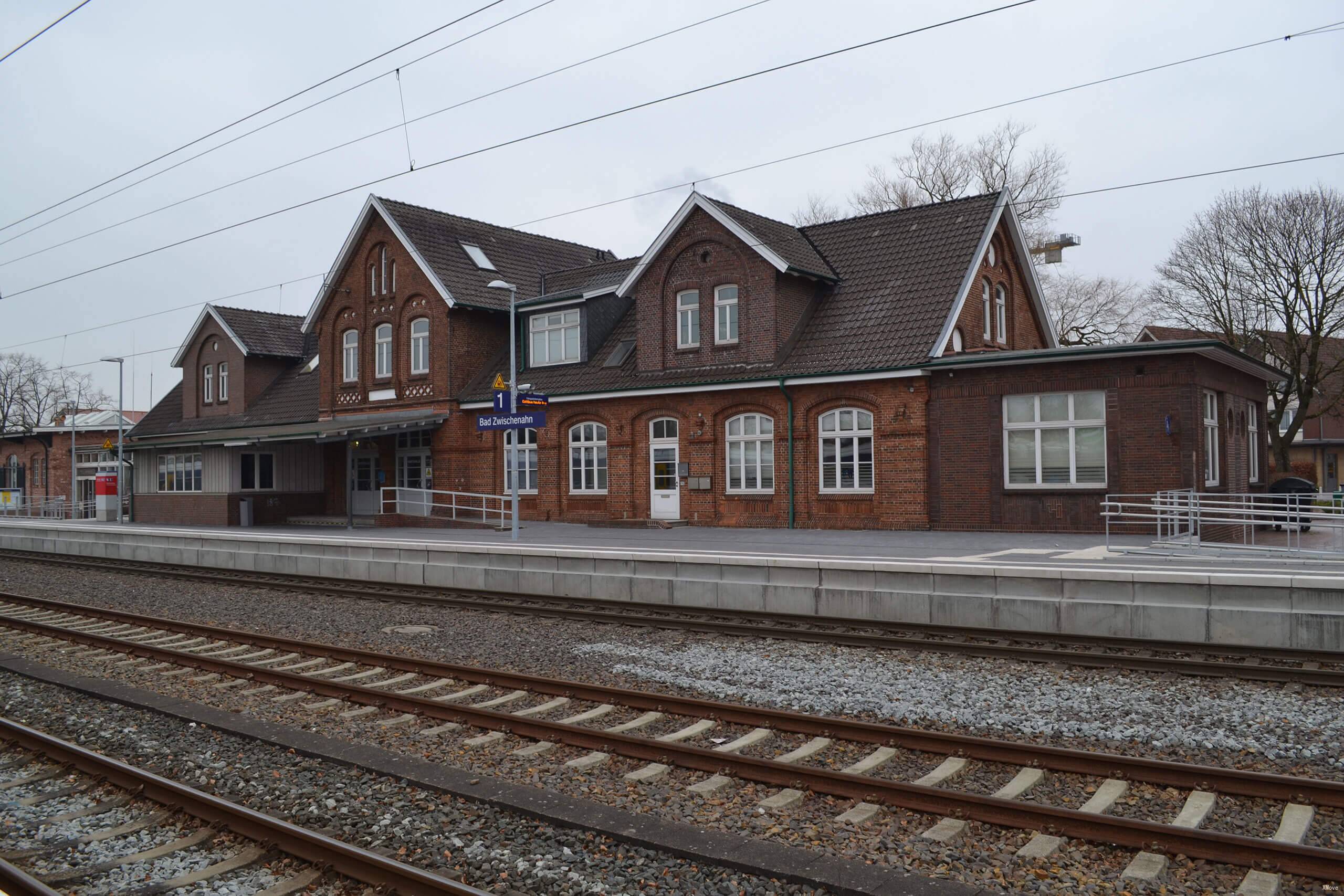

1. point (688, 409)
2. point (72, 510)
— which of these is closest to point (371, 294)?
point (688, 409)

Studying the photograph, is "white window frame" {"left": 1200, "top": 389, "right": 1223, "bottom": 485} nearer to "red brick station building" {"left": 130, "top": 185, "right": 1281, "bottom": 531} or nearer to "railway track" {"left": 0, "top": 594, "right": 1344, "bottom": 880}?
"red brick station building" {"left": 130, "top": 185, "right": 1281, "bottom": 531}

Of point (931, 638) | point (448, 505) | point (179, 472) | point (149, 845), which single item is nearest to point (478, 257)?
point (448, 505)

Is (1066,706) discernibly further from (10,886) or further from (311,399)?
(311,399)

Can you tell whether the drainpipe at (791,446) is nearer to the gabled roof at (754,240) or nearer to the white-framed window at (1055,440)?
the gabled roof at (754,240)

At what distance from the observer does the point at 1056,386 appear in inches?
805

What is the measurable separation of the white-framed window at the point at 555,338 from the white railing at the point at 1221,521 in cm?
1606

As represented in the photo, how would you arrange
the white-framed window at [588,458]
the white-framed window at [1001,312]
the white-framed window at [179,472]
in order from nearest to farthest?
the white-framed window at [1001,312]
the white-framed window at [588,458]
the white-framed window at [179,472]

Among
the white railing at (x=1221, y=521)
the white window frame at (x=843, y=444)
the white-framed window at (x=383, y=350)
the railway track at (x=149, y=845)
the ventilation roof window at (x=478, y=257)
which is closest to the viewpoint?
the railway track at (x=149, y=845)

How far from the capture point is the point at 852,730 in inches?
307

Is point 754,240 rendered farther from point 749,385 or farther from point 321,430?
point 321,430

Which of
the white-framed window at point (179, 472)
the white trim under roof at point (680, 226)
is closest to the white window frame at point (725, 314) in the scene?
the white trim under roof at point (680, 226)

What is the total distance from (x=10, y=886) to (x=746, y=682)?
20.9 feet

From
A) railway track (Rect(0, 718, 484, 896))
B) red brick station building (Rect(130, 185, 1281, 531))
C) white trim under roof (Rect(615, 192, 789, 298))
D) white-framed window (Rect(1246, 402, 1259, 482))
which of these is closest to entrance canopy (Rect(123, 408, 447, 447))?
red brick station building (Rect(130, 185, 1281, 531))

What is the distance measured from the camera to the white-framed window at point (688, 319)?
2634cm
